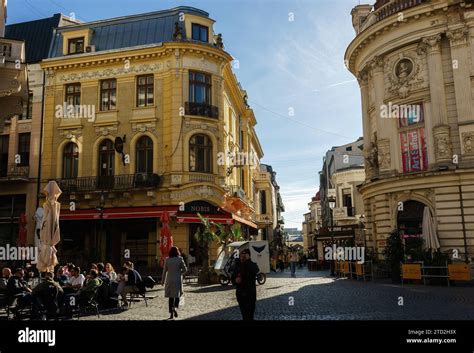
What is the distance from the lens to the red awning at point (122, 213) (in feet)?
88.7

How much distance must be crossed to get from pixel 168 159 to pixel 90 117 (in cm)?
672

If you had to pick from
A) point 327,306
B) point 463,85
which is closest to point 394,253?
point 463,85

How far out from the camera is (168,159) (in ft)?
92.4

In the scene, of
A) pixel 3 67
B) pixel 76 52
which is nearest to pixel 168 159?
pixel 76 52

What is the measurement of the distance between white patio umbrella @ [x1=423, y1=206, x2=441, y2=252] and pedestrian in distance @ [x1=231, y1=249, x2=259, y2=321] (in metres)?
15.9

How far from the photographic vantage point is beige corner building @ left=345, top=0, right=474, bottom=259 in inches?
910

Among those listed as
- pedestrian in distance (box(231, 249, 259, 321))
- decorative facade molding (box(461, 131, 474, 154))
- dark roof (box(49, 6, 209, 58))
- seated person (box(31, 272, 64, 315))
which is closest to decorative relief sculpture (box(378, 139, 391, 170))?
decorative facade molding (box(461, 131, 474, 154))

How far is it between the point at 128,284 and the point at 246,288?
19.9ft

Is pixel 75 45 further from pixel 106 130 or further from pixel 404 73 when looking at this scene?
pixel 404 73

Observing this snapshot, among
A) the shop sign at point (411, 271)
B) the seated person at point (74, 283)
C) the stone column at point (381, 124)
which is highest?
the stone column at point (381, 124)

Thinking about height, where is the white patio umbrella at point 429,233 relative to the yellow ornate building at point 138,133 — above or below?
below

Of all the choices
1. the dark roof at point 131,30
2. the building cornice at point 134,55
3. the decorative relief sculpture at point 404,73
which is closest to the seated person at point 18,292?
the building cornice at point 134,55

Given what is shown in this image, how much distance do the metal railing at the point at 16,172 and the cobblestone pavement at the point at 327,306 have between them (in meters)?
18.1

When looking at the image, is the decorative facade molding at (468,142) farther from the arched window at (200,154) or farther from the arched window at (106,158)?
the arched window at (106,158)
